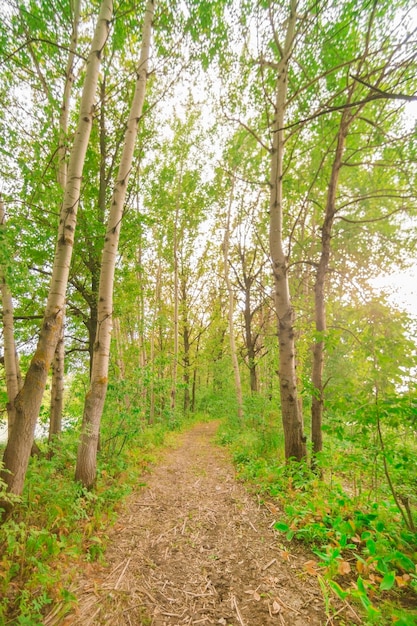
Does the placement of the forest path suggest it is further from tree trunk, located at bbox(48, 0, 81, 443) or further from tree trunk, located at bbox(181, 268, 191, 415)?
tree trunk, located at bbox(181, 268, 191, 415)

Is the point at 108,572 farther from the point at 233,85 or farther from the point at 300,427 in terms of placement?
the point at 233,85

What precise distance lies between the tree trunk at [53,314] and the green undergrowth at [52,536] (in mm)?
434

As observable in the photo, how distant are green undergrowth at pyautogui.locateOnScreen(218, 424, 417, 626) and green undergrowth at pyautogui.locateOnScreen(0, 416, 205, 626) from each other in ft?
6.38

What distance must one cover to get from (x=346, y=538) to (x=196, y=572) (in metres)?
1.52

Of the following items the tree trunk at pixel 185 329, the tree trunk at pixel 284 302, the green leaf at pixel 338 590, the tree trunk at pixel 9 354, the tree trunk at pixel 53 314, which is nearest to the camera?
the green leaf at pixel 338 590

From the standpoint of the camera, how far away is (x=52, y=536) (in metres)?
Result: 2.49

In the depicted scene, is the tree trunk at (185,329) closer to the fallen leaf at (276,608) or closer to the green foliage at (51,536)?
the green foliage at (51,536)

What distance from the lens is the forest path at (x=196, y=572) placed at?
2.03 m

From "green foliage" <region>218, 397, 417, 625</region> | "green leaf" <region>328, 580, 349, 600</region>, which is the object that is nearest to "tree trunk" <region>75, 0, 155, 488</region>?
"green foliage" <region>218, 397, 417, 625</region>

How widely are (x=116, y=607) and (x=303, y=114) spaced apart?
24.6 ft

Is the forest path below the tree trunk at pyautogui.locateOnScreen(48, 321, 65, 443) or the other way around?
below

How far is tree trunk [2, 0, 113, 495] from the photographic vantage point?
2600mm

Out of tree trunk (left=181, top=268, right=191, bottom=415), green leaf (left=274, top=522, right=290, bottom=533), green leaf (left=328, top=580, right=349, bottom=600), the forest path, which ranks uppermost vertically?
tree trunk (left=181, top=268, right=191, bottom=415)

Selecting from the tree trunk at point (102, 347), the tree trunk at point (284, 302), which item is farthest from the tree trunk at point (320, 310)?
the tree trunk at point (102, 347)
